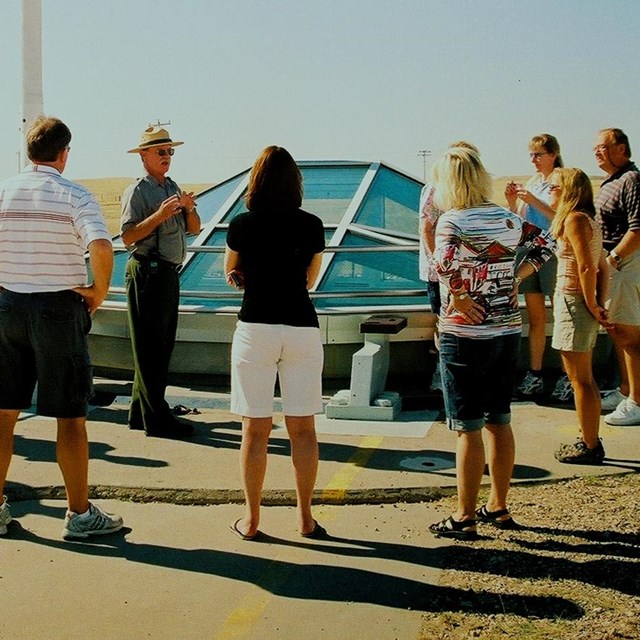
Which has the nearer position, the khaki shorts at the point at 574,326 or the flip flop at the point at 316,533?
the flip flop at the point at 316,533

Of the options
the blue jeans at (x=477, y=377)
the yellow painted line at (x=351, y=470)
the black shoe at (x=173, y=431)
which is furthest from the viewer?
the black shoe at (x=173, y=431)

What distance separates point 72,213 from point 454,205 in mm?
1898

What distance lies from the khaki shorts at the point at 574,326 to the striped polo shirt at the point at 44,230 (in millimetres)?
3039

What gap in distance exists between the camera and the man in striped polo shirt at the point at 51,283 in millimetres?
4508

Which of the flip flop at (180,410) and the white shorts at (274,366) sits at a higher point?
the white shorts at (274,366)

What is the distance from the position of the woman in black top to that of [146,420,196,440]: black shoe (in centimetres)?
228

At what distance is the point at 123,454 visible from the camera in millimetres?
Result: 6332

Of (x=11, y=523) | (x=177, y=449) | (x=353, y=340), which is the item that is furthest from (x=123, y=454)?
(x=353, y=340)

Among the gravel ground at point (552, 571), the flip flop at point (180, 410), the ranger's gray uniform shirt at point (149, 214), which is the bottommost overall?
the gravel ground at point (552, 571)

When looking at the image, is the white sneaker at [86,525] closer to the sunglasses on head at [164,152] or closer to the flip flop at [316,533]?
the flip flop at [316,533]

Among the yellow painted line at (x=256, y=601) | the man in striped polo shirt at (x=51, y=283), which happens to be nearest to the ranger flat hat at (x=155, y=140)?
the man in striped polo shirt at (x=51, y=283)

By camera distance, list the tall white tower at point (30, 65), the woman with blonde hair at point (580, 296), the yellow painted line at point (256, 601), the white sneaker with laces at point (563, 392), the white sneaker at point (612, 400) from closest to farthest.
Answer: the yellow painted line at point (256, 601), the woman with blonde hair at point (580, 296), the white sneaker at point (612, 400), the white sneaker with laces at point (563, 392), the tall white tower at point (30, 65)

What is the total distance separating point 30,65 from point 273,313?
202 inches

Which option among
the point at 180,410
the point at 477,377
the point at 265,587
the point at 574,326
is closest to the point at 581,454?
the point at 574,326
